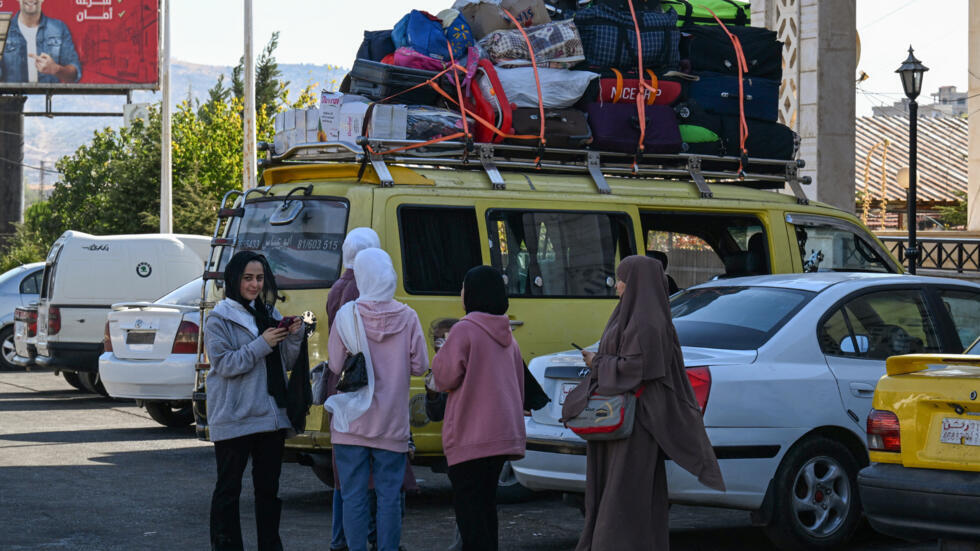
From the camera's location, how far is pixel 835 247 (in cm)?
1095

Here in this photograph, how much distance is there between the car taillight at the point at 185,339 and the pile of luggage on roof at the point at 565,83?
3.59 m

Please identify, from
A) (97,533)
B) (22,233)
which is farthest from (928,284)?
(22,233)

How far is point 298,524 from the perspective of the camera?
29.5 ft

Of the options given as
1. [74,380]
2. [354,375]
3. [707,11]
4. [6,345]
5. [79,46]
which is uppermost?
[79,46]

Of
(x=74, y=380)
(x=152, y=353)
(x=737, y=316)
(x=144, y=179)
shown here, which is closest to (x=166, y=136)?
(x=144, y=179)

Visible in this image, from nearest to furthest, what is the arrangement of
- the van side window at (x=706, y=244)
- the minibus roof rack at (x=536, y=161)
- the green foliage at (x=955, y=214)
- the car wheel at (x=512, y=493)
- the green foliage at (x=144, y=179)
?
the minibus roof rack at (x=536, y=161) < the car wheel at (x=512, y=493) < the van side window at (x=706, y=244) < the green foliage at (x=144, y=179) < the green foliage at (x=955, y=214)

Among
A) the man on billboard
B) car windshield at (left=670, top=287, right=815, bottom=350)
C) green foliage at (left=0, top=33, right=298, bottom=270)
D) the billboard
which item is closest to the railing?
car windshield at (left=670, top=287, right=815, bottom=350)

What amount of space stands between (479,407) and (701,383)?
Result: 4.74 ft

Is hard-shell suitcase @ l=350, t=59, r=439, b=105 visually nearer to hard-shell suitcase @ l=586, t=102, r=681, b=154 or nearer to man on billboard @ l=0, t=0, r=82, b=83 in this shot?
hard-shell suitcase @ l=586, t=102, r=681, b=154

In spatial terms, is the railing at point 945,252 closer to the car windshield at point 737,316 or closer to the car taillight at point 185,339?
the car taillight at point 185,339

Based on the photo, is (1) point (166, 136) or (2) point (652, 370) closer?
(2) point (652, 370)

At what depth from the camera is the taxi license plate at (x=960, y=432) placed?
612cm

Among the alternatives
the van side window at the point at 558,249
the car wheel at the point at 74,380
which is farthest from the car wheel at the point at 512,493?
the car wheel at the point at 74,380

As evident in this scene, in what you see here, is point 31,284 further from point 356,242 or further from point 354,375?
point 354,375
